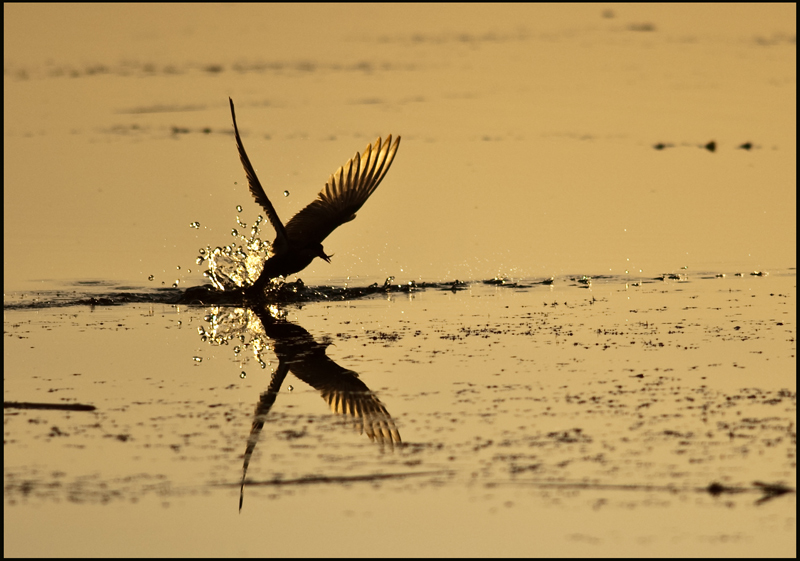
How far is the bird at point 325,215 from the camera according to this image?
452 inches

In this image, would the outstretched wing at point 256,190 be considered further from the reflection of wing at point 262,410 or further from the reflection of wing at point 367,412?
the reflection of wing at point 367,412

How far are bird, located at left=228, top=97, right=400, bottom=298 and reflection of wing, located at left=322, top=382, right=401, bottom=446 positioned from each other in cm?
335

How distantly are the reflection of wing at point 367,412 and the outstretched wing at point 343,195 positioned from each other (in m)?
3.62

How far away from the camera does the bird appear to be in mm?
11492

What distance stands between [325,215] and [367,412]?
4.40 m

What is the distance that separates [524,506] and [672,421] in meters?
1.63

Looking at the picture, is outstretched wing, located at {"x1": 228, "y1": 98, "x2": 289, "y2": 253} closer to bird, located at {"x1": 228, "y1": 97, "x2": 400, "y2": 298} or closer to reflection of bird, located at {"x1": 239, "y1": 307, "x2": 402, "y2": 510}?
bird, located at {"x1": 228, "y1": 97, "x2": 400, "y2": 298}

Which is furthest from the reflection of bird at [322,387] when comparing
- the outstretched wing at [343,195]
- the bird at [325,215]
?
the outstretched wing at [343,195]

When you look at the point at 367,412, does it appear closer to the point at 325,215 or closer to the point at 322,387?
the point at 322,387

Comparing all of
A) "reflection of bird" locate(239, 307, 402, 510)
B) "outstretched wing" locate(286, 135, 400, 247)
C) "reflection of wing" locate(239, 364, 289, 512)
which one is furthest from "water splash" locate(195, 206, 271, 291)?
"reflection of wing" locate(239, 364, 289, 512)

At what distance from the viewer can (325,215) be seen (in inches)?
470

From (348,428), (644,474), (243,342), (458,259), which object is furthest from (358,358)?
(458,259)

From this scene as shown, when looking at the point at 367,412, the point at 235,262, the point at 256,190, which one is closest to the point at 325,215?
the point at 235,262

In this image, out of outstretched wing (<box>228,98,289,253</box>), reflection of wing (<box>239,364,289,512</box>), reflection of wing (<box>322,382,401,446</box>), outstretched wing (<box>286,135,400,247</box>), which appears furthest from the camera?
outstretched wing (<box>286,135,400,247</box>)
